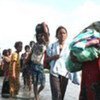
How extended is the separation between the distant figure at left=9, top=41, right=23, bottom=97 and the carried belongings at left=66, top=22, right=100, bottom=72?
29.4 feet

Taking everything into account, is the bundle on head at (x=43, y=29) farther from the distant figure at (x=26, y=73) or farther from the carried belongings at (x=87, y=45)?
the carried belongings at (x=87, y=45)

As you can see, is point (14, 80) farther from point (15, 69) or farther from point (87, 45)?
point (87, 45)

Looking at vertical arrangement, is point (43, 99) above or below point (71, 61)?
below

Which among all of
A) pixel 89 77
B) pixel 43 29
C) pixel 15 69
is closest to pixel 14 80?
pixel 15 69

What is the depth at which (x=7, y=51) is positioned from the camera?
1878 centimetres

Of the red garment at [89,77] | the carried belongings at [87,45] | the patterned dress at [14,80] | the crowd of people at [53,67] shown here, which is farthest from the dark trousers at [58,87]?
the patterned dress at [14,80]

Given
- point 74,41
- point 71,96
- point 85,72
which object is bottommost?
point 71,96

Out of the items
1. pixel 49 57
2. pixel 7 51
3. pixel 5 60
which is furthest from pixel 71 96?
pixel 49 57

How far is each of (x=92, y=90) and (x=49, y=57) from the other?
426 cm

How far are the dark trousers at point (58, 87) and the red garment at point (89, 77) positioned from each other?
360cm

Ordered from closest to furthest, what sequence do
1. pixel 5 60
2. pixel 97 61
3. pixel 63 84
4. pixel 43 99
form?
pixel 97 61, pixel 63 84, pixel 43 99, pixel 5 60

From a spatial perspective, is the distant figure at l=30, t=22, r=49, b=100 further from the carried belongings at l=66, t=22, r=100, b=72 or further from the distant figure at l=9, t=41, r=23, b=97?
the carried belongings at l=66, t=22, r=100, b=72

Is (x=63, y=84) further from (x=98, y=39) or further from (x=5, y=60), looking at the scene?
(x=5, y=60)

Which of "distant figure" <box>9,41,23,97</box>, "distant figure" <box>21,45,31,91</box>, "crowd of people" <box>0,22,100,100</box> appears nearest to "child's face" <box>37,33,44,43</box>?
"crowd of people" <box>0,22,100,100</box>
